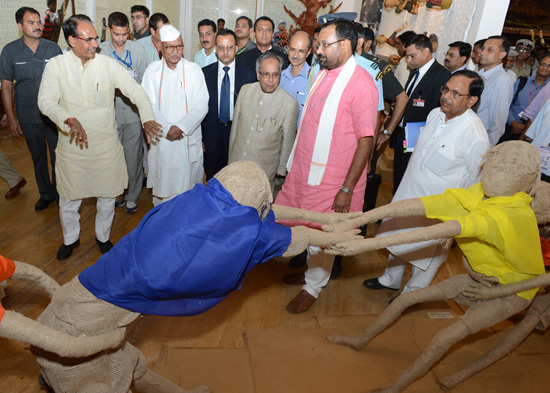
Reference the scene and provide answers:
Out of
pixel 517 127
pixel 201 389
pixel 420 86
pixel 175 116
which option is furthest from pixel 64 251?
pixel 517 127

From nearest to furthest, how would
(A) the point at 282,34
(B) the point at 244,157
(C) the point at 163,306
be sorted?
(C) the point at 163,306, (B) the point at 244,157, (A) the point at 282,34

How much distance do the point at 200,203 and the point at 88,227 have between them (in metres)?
2.80

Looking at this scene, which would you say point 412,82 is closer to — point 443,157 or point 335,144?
point 443,157

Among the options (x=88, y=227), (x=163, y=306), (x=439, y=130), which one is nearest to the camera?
(x=163, y=306)

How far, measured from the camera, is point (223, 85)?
3.72 meters

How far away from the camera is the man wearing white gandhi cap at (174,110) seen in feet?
11.1

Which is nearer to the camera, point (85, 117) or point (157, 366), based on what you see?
point (157, 366)

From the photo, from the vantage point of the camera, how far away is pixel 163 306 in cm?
161

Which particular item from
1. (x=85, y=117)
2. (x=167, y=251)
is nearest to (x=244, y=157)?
(x=85, y=117)

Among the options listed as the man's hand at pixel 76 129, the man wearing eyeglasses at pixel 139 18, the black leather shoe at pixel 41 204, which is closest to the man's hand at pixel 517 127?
the man wearing eyeglasses at pixel 139 18

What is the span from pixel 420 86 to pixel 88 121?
301 centimetres

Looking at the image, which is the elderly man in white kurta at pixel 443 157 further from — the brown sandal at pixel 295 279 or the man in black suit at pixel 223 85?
the man in black suit at pixel 223 85

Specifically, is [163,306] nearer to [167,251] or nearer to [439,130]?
[167,251]

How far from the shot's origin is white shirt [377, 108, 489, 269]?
251 centimetres
